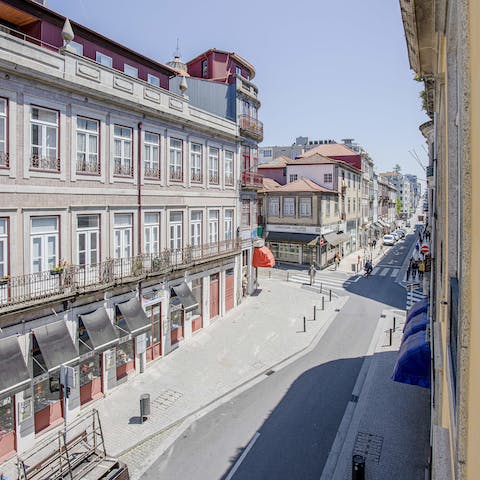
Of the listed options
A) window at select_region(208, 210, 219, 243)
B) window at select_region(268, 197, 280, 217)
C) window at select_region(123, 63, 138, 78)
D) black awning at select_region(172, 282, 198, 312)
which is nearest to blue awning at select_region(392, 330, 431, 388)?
black awning at select_region(172, 282, 198, 312)

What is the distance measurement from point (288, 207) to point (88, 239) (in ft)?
96.9

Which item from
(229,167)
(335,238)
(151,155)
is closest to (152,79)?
(151,155)

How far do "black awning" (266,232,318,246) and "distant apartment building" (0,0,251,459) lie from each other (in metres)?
19.6

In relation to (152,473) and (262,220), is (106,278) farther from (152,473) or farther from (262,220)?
(262,220)

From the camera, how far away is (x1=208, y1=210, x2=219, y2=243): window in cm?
2398

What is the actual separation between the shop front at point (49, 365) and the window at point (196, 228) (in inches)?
377

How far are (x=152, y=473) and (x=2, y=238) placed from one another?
25.9 ft

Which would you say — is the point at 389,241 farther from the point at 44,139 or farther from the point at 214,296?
the point at 44,139

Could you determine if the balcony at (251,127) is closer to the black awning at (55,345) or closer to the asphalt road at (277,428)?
the asphalt road at (277,428)

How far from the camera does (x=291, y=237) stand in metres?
42.3

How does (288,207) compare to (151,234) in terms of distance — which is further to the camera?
(288,207)

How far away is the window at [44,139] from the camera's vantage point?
44.1 ft

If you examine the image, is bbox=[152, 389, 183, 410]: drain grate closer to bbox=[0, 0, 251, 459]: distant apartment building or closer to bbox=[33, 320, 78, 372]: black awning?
bbox=[0, 0, 251, 459]: distant apartment building

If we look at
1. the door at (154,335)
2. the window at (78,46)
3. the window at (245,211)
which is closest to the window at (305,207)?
the window at (245,211)
